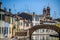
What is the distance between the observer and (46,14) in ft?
7.29

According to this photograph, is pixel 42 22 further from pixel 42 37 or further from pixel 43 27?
pixel 42 37

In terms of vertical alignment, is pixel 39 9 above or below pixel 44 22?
above

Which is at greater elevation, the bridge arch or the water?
the bridge arch

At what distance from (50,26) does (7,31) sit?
0.48m

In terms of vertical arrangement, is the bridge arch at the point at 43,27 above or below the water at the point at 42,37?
above

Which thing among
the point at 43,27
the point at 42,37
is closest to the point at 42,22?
the point at 43,27

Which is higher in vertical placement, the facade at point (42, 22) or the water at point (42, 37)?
the facade at point (42, 22)

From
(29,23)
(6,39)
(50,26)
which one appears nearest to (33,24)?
(29,23)

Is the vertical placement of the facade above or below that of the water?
above

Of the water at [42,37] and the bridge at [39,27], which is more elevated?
the bridge at [39,27]

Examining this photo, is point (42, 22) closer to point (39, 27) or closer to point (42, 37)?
point (39, 27)

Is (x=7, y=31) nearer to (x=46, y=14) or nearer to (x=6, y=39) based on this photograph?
(x=6, y=39)

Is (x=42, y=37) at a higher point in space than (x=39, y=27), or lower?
lower

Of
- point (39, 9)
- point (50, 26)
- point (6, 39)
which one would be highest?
point (39, 9)
